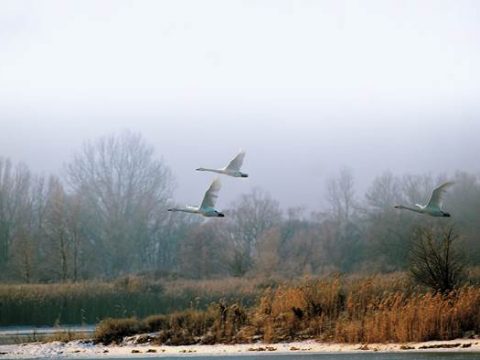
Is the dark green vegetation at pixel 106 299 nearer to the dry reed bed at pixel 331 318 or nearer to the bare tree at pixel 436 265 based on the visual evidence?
the dry reed bed at pixel 331 318

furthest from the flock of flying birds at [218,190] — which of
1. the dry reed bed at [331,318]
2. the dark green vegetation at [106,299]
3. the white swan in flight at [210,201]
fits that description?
the dark green vegetation at [106,299]

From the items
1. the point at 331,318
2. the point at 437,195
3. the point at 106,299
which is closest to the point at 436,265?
the point at 437,195

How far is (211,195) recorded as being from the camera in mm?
31734

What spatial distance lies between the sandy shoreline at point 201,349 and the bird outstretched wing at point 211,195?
4762mm

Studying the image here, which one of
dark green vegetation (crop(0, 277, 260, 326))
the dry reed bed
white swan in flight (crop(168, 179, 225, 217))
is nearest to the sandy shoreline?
the dry reed bed

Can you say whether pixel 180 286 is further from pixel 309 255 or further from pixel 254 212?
pixel 254 212

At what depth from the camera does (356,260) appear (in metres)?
70.1

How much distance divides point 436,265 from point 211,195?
8.35 metres

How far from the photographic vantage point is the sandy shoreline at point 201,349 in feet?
87.3

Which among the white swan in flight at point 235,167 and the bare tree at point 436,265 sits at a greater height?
the white swan in flight at point 235,167

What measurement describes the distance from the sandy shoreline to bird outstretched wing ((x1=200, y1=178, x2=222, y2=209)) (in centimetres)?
476

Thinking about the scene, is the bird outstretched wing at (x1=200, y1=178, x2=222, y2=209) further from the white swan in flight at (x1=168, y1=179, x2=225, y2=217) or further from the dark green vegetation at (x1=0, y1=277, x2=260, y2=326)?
the dark green vegetation at (x1=0, y1=277, x2=260, y2=326)

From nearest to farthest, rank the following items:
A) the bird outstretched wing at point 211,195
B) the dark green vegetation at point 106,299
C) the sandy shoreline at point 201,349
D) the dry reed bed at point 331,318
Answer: the sandy shoreline at point 201,349 < the dry reed bed at point 331,318 < the bird outstretched wing at point 211,195 < the dark green vegetation at point 106,299

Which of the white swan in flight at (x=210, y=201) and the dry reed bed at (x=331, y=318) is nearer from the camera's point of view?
the dry reed bed at (x=331, y=318)
